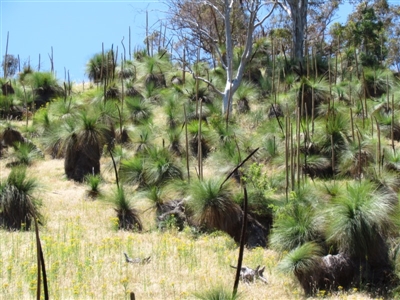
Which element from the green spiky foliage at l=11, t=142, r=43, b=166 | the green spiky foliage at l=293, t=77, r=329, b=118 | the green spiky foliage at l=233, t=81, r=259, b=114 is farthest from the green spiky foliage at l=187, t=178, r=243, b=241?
the green spiky foliage at l=233, t=81, r=259, b=114

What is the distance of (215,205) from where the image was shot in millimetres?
9547

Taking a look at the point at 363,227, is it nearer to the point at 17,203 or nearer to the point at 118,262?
the point at 118,262

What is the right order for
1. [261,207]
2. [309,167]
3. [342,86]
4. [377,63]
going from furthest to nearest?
[377,63] → [342,86] → [309,167] → [261,207]

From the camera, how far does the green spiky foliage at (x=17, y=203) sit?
406 inches

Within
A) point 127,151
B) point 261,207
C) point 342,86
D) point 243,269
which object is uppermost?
point 342,86

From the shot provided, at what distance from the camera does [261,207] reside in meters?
10.3

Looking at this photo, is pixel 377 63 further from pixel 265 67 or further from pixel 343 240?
pixel 343 240

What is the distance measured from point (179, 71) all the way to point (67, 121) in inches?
327

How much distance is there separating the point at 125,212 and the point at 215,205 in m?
2.00

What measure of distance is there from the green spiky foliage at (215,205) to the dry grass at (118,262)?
13.2 inches

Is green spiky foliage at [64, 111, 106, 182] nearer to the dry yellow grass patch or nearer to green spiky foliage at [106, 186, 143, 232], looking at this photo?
the dry yellow grass patch

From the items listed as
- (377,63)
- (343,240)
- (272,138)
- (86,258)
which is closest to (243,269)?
(343,240)

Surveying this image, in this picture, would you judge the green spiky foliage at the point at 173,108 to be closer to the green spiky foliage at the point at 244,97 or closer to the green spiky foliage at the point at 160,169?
the green spiky foliage at the point at 244,97

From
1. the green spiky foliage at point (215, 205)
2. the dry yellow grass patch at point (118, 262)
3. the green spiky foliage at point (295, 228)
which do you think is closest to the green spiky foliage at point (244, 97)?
the dry yellow grass patch at point (118, 262)
